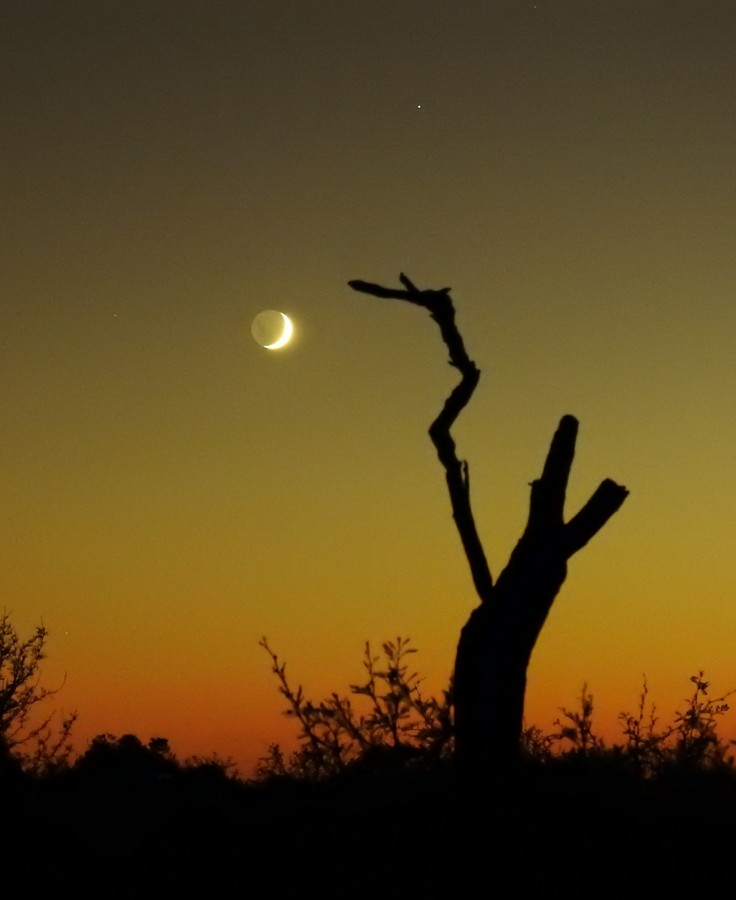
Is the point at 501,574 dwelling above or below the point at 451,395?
below

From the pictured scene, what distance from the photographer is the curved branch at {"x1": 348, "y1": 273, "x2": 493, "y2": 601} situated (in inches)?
554

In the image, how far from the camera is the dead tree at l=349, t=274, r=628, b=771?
516 inches

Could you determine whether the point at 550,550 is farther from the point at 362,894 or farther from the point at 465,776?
the point at 362,894

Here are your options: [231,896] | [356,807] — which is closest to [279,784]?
[356,807]

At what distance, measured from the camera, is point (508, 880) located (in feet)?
34.7

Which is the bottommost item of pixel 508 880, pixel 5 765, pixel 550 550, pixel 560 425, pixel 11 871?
pixel 508 880

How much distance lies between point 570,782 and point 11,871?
4714mm

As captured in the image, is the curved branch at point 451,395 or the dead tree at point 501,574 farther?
the curved branch at point 451,395

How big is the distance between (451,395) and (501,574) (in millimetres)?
1873

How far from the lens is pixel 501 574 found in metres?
13.7

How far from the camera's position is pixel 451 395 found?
14.2m

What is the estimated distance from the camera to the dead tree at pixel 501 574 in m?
13.1

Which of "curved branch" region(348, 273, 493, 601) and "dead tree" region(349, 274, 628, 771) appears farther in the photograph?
"curved branch" region(348, 273, 493, 601)

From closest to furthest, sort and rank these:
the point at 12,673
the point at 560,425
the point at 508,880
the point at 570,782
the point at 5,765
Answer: the point at 508,880 < the point at 570,782 < the point at 5,765 < the point at 560,425 < the point at 12,673
